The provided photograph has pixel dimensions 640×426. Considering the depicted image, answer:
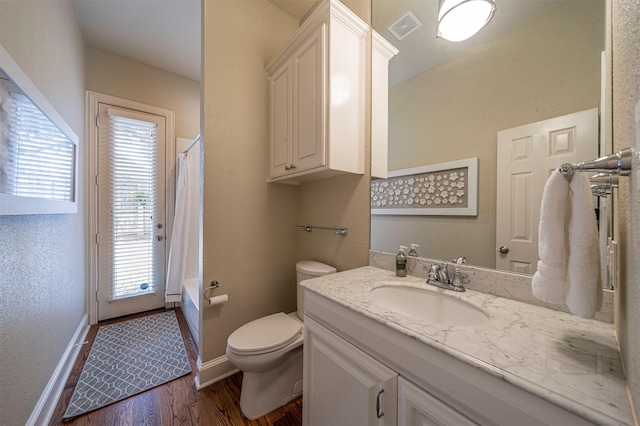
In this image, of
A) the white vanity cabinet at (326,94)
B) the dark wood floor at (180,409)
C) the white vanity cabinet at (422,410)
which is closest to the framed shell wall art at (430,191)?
the white vanity cabinet at (326,94)

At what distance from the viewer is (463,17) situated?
1.04 m

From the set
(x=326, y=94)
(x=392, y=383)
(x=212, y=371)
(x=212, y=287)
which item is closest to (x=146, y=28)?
(x=326, y=94)

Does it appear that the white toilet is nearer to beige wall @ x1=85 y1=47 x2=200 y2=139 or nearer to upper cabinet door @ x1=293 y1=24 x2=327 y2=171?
Result: upper cabinet door @ x1=293 y1=24 x2=327 y2=171

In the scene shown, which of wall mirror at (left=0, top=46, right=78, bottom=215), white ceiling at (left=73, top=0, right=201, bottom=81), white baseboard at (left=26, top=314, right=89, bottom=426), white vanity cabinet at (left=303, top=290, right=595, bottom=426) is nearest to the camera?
white vanity cabinet at (left=303, top=290, right=595, bottom=426)

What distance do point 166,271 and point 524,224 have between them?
316 cm

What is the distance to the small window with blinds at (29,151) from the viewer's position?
897 millimetres

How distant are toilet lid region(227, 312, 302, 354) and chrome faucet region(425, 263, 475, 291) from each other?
853 millimetres

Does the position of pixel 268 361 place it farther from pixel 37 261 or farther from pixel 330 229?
pixel 37 261

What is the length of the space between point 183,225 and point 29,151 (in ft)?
4.74

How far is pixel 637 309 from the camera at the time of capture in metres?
0.39

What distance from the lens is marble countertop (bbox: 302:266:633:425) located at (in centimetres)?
43

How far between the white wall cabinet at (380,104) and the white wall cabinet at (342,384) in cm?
95

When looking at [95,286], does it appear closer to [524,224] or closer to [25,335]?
[25,335]

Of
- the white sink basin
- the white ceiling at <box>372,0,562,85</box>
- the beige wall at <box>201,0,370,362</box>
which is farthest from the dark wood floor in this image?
the white ceiling at <box>372,0,562,85</box>
